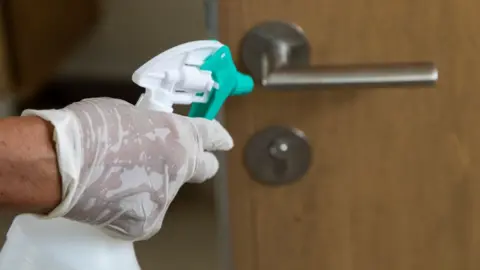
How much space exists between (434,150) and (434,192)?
42mm

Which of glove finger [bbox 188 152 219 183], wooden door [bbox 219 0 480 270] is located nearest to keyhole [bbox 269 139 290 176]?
wooden door [bbox 219 0 480 270]

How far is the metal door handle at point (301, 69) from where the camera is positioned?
0.52 metres

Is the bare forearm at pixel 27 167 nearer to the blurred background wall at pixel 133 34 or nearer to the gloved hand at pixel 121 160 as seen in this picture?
the gloved hand at pixel 121 160

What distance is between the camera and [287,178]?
23.8 inches

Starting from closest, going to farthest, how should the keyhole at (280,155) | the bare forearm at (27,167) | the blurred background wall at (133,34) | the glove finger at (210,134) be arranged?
the bare forearm at (27,167) < the glove finger at (210,134) < the keyhole at (280,155) < the blurred background wall at (133,34)

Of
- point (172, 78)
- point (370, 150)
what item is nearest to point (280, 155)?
point (370, 150)

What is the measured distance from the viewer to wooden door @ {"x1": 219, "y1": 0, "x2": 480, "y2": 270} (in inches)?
21.8

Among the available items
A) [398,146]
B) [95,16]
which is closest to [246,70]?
[398,146]

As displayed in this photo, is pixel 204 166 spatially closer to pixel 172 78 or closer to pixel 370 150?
pixel 172 78

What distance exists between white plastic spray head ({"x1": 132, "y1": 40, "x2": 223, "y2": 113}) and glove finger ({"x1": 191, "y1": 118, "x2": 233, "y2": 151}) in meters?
0.02

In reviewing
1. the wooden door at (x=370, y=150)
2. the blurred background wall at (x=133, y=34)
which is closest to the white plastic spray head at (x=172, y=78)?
the wooden door at (x=370, y=150)

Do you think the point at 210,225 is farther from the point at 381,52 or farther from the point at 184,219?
the point at 381,52

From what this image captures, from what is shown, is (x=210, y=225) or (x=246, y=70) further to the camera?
Answer: (x=210, y=225)

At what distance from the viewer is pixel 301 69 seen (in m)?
0.53
